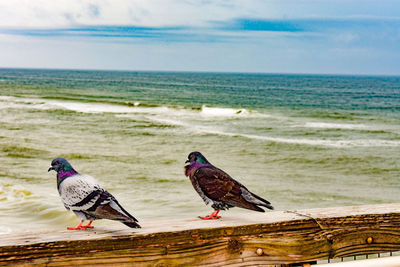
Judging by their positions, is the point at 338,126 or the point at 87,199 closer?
the point at 87,199

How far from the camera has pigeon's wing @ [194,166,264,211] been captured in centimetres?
235

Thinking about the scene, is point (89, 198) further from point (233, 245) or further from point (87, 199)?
point (233, 245)

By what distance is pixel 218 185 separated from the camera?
2.35m

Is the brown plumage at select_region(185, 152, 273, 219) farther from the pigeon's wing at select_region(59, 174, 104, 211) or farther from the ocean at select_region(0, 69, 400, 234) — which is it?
the ocean at select_region(0, 69, 400, 234)

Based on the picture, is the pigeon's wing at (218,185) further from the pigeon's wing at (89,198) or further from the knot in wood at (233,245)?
the knot in wood at (233,245)

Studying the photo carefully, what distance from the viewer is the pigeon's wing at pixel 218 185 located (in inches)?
92.4

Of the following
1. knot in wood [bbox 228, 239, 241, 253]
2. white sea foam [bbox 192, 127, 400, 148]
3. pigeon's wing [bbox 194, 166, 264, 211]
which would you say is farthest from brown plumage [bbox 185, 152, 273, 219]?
white sea foam [bbox 192, 127, 400, 148]

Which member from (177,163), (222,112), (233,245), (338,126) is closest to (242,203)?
(233,245)

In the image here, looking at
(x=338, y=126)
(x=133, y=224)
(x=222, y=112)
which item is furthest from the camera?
(x=222, y=112)

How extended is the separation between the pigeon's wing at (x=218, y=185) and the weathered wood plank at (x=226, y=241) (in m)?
0.48

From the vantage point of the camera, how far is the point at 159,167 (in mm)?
12078

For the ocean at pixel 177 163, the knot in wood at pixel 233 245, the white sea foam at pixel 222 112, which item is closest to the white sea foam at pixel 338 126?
the ocean at pixel 177 163

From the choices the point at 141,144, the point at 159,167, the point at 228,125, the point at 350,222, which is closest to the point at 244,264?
the point at 350,222

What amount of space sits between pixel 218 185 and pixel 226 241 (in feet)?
2.29
